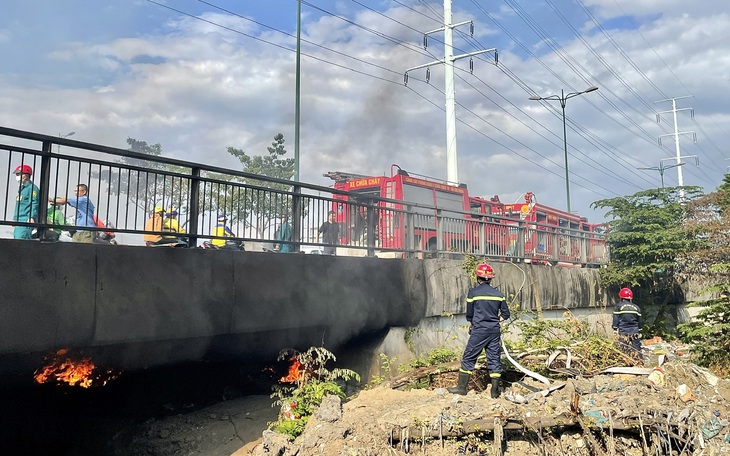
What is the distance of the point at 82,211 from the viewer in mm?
5801

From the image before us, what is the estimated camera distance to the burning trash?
5.16 metres

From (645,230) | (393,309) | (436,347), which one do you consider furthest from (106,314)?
(645,230)

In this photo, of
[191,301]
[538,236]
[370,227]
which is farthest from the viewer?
[538,236]

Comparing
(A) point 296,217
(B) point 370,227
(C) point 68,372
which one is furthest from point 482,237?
(C) point 68,372

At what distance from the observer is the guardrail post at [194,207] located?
6.27 meters

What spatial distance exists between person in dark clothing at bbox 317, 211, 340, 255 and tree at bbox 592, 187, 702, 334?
9.05 metres

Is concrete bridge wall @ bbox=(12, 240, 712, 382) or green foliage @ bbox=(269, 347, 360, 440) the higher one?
concrete bridge wall @ bbox=(12, 240, 712, 382)

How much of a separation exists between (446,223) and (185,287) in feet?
19.5

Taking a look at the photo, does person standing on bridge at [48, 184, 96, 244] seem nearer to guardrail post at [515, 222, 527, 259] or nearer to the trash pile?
the trash pile

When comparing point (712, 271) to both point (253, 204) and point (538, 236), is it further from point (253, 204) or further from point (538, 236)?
point (253, 204)

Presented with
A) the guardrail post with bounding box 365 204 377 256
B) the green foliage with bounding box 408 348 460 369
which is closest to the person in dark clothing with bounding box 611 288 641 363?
the green foliage with bounding box 408 348 460 369

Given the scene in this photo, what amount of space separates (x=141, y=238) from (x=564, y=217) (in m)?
18.8

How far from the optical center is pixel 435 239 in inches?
407

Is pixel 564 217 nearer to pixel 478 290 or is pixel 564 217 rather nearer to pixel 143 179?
pixel 478 290
